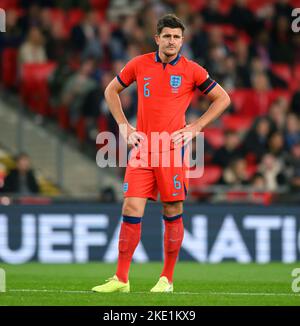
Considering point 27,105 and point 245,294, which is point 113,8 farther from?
point 245,294

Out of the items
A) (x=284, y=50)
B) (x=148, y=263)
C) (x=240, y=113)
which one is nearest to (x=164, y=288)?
(x=148, y=263)

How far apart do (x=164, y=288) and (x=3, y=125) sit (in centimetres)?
837

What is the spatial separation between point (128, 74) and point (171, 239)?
5.29 ft

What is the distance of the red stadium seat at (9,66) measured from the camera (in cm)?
1862

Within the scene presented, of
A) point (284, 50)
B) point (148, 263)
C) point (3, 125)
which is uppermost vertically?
point (284, 50)

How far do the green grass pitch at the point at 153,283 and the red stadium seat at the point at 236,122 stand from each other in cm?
403

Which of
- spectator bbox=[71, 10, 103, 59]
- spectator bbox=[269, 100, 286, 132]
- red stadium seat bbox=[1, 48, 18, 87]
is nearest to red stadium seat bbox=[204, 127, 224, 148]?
spectator bbox=[269, 100, 286, 132]

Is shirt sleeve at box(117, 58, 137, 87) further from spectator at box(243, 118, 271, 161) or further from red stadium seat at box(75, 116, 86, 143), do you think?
red stadium seat at box(75, 116, 86, 143)

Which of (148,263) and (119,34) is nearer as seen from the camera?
(148,263)

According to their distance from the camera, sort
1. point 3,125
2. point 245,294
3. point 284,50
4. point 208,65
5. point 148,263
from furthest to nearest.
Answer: point 284,50, point 208,65, point 3,125, point 148,263, point 245,294
